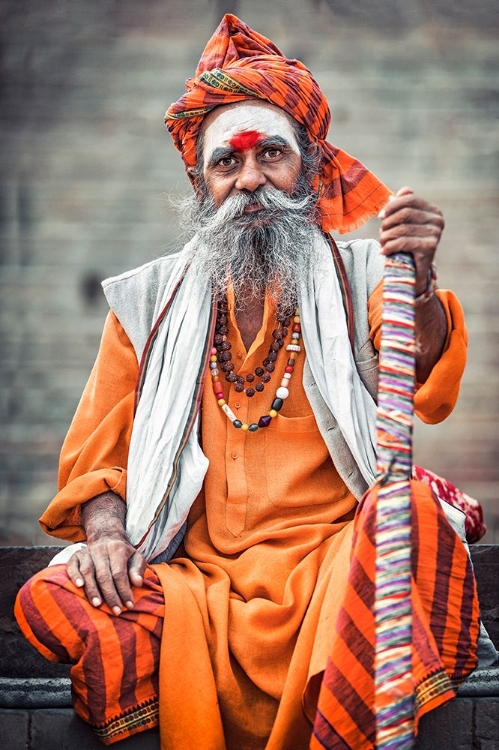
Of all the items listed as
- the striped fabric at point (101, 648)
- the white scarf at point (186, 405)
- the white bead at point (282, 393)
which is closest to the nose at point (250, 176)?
the white scarf at point (186, 405)

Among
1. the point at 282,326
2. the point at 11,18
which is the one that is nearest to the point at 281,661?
the point at 282,326

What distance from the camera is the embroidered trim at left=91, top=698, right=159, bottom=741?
2.56 metres

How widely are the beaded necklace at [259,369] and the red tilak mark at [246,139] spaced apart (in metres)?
0.53

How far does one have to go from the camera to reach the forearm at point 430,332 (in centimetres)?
268

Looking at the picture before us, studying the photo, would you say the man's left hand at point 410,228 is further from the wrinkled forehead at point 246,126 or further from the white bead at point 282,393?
the wrinkled forehead at point 246,126

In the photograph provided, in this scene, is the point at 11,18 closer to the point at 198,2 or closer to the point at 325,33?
the point at 198,2

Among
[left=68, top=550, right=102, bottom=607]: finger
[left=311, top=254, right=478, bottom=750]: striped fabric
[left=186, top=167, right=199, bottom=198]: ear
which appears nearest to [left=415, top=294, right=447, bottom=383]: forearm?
[left=311, top=254, right=478, bottom=750]: striped fabric

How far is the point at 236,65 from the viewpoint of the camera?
3.44 meters

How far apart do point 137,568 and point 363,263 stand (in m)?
1.16

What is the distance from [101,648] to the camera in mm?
2553

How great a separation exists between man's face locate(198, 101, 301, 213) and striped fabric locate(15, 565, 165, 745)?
132cm

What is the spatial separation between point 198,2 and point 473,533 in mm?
3433

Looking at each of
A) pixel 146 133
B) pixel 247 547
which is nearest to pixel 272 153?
pixel 247 547

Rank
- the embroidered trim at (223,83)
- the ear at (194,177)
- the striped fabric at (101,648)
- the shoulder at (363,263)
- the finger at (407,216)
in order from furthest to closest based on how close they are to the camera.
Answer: the ear at (194,177)
the embroidered trim at (223,83)
the shoulder at (363,263)
the striped fabric at (101,648)
the finger at (407,216)
